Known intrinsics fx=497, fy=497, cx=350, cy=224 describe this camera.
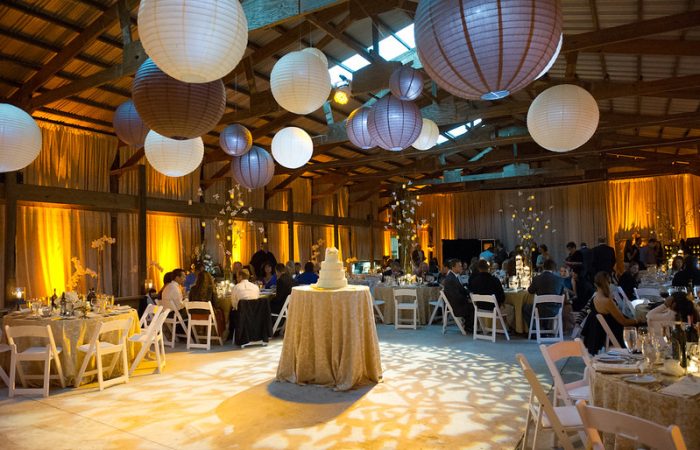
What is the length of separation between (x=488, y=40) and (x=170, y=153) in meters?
3.16

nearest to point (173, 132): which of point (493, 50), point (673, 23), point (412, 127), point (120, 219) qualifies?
point (493, 50)

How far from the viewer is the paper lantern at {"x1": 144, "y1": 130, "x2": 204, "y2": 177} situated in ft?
14.5

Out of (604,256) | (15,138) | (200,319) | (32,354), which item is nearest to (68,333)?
(32,354)

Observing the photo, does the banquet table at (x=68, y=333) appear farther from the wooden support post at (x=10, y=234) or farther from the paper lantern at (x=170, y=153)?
the wooden support post at (x=10, y=234)

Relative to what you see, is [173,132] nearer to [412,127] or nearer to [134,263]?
[412,127]

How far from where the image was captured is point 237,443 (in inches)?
138

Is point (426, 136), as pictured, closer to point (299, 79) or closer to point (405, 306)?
point (299, 79)

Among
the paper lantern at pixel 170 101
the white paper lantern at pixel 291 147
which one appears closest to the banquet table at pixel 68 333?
the white paper lantern at pixel 291 147

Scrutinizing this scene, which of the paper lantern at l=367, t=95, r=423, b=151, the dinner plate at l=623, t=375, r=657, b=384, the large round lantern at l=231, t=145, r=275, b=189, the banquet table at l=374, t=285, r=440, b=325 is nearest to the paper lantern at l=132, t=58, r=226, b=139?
the paper lantern at l=367, t=95, r=423, b=151

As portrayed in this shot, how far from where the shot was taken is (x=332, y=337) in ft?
16.4

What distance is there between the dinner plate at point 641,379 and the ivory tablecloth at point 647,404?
0.03 meters

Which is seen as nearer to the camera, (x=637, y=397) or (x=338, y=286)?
(x=637, y=397)

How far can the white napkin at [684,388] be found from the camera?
2340 mm

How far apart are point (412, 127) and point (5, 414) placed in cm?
444
